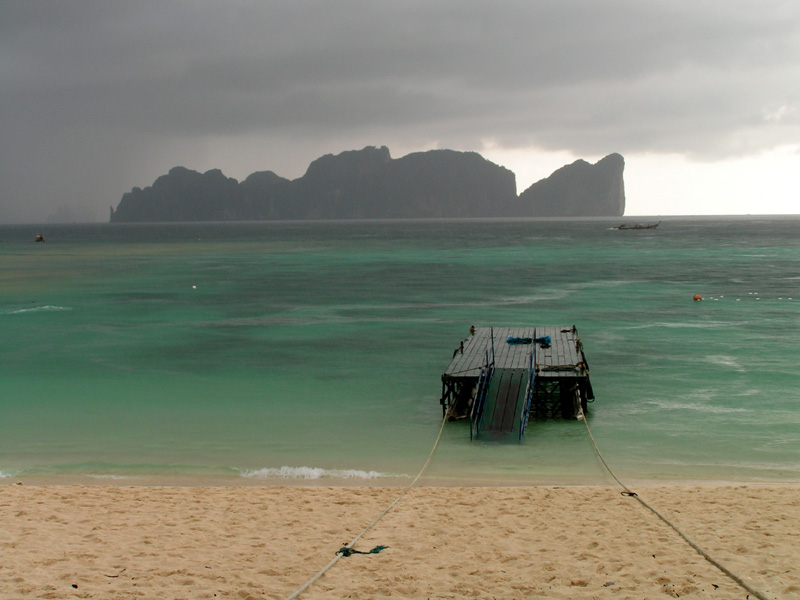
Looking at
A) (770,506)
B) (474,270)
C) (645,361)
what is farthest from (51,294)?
(770,506)

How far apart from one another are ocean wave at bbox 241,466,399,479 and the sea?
2.9 inches

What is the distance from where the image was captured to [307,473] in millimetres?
17781

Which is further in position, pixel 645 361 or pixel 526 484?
pixel 645 361

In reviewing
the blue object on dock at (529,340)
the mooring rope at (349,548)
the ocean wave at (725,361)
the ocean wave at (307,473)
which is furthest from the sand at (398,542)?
the ocean wave at (725,361)

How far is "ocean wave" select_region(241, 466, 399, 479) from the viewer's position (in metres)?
17.6

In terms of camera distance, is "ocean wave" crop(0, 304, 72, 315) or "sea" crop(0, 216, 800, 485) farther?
"ocean wave" crop(0, 304, 72, 315)

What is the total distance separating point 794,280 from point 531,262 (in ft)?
111

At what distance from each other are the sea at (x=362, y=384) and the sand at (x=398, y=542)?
2.33 meters

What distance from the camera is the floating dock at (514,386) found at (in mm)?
21406

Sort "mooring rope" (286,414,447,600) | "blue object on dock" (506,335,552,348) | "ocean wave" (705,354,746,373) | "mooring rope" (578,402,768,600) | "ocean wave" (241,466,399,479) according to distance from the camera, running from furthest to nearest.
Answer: "ocean wave" (705,354,746,373)
"blue object on dock" (506,335,552,348)
"ocean wave" (241,466,399,479)
"mooring rope" (286,414,447,600)
"mooring rope" (578,402,768,600)

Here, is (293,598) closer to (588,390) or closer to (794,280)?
(588,390)

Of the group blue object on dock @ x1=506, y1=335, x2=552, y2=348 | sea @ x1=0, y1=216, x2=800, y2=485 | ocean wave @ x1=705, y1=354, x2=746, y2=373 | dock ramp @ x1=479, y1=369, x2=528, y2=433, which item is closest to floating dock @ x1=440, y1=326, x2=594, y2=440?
dock ramp @ x1=479, y1=369, x2=528, y2=433

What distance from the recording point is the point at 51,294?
2436 inches

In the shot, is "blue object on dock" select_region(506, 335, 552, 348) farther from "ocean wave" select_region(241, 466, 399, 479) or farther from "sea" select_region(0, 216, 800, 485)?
"ocean wave" select_region(241, 466, 399, 479)
